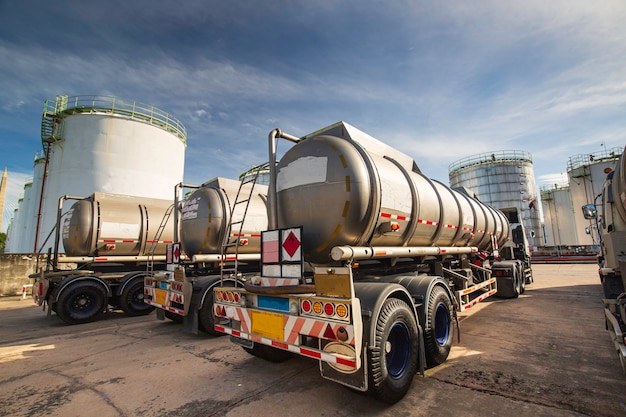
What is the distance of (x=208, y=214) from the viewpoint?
758 cm

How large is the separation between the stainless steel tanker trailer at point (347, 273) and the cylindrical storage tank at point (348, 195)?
0.6 inches

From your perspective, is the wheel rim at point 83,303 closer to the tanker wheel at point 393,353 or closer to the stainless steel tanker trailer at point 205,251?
the stainless steel tanker trailer at point 205,251

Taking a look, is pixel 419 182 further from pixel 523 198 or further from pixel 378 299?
pixel 523 198

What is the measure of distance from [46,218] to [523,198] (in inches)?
1413

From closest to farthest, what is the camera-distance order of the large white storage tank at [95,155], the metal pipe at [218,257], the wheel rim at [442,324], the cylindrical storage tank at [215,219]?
1. the wheel rim at [442,324]
2. the metal pipe at [218,257]
3. the cylindrical storage tank at [215,219]
4. the large white storage tank at [95,155]

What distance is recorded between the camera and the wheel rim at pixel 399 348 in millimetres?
3643

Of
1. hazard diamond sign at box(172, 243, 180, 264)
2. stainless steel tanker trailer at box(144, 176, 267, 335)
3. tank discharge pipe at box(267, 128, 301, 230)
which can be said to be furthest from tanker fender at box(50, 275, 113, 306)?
tank discharge pipe at box(267, 128, 301, 230)

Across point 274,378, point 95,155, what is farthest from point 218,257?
point 95,155

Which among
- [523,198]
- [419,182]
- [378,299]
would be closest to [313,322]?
[378,299]

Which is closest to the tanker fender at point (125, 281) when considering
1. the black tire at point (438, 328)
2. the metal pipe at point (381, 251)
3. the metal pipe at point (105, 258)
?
the metal pipe at point (105, 258)

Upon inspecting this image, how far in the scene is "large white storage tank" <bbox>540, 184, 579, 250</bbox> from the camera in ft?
111

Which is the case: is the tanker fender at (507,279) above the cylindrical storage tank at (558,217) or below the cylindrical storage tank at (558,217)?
below

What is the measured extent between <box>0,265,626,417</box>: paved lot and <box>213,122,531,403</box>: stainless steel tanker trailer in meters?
0.38

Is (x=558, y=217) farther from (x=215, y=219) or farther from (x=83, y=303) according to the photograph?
(x=83, y=303)
